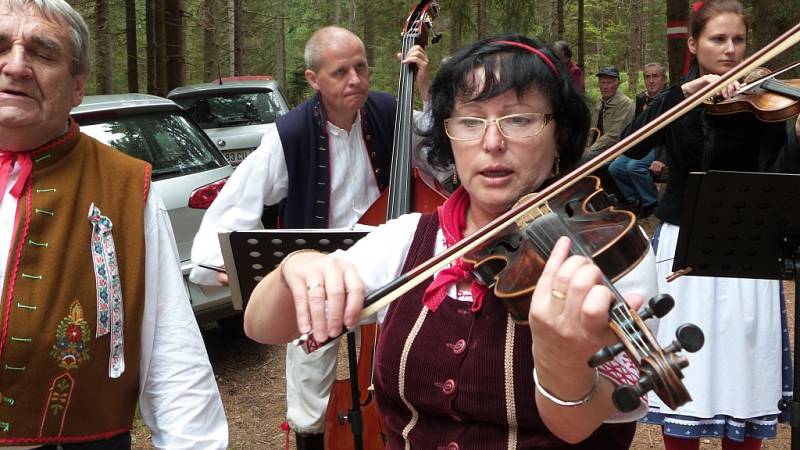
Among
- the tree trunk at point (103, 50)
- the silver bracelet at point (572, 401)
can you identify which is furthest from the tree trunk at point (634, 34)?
the silver bracelet at point (572, 401)

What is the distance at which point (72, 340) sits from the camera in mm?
1746

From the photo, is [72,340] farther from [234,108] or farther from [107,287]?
[234,108]

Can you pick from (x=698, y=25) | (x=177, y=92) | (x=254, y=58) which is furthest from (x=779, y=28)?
(x=254, y=58)

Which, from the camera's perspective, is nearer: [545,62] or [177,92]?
[545,62]

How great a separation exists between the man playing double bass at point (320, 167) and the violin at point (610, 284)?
1678 millimetres

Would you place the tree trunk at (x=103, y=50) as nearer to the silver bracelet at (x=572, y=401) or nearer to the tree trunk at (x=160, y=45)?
the tree trunk at (x=160, y=45)

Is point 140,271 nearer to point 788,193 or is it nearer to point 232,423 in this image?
point 788,193

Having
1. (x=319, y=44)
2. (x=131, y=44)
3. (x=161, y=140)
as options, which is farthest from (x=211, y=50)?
(x=319, y=44)

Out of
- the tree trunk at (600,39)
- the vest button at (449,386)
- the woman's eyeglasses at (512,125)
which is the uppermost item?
the tree trunk at (600,39)

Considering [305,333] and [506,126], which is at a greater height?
[506,126]

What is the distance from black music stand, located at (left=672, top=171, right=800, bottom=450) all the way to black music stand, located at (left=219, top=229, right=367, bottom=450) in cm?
108

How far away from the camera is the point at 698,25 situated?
307 centimetres

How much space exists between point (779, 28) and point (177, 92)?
6673mm

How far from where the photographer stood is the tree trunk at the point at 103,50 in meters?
10.9
